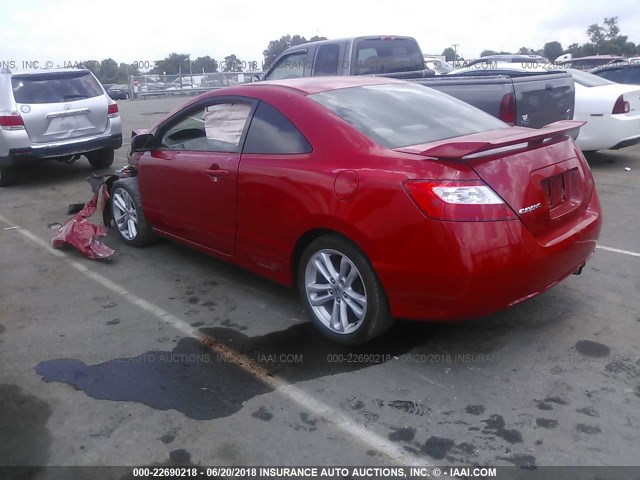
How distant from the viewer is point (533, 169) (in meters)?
3.45

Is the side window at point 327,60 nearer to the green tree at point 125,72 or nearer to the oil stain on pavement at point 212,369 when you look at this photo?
the oil stain on pavement at point 212,369

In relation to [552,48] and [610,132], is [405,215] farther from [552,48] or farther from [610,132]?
[552,48]

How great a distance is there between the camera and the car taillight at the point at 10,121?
8523 millimetres

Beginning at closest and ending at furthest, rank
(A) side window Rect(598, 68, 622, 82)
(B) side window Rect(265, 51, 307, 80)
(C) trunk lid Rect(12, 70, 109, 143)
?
1. (C) trunk lid Rect(12, 70, 109, 143)
2. (B) side window Rect(265, 51, 307, 80)
3. (A) side window Rect(598, 68, 622, 82)

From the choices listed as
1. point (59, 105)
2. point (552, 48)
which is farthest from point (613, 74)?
point (552, 48)

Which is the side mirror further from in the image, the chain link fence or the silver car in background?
the chain link fence

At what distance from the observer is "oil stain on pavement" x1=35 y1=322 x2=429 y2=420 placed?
331cm

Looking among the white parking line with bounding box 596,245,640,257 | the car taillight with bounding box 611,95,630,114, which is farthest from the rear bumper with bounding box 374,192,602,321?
the car taillight with bounding box 611,95,630,114

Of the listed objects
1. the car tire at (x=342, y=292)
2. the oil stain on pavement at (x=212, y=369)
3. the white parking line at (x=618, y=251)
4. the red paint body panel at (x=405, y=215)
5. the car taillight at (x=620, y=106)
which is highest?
the car taillight at (x=620, y=106)

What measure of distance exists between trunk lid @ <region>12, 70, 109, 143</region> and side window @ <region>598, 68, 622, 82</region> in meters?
9.70

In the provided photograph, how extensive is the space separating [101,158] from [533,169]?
842 cm

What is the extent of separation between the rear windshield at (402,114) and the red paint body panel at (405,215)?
116 mm

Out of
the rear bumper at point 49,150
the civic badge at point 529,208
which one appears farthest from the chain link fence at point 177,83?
the civic badge at point 529,208

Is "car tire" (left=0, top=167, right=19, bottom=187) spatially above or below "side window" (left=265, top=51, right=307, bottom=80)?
below
